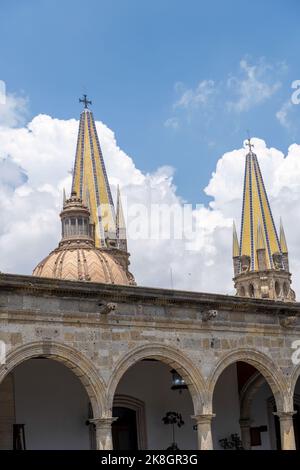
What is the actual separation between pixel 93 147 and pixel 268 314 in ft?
122

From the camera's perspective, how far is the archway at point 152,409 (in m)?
18.8

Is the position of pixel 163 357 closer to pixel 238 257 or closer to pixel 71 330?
pixel 71 330

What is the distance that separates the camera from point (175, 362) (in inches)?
636

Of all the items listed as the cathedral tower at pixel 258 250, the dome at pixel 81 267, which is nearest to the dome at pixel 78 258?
the dome at pixel 81 267

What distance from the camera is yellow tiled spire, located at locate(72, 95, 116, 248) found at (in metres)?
50.2

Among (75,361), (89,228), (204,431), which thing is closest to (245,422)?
(204,431)

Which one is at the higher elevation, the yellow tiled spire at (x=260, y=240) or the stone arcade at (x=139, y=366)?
the yellow tiled spire at (x=260, y=240)

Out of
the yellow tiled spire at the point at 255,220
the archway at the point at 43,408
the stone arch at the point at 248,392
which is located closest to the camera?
the archway at the point at 43,408

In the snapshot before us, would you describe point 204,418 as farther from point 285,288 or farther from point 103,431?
point 285,288

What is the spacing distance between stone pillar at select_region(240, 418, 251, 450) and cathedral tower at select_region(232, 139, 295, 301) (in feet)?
152

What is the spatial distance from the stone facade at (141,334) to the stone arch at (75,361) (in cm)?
2

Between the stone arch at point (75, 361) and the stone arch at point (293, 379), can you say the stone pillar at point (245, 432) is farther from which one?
the stone arch at point (75, 361)

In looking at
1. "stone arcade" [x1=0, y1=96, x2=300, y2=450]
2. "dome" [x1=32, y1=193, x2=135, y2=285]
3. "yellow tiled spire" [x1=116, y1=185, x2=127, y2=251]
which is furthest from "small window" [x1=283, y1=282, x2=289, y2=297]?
"stone arcade" [x1=0, y1=96, x2=300, y2=450]

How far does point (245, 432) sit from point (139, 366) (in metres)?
3.50
